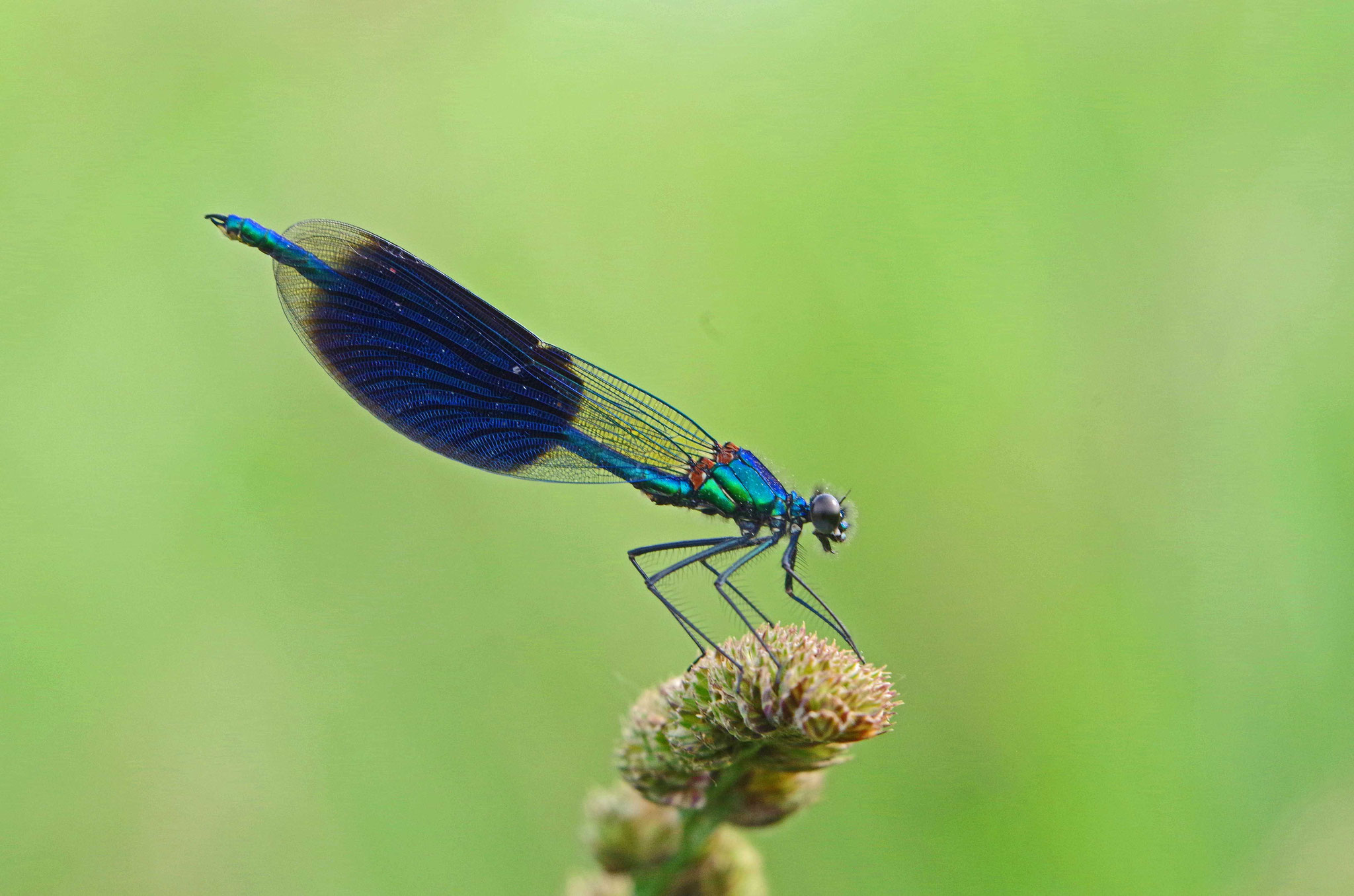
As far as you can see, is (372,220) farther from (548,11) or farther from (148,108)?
(548,11)

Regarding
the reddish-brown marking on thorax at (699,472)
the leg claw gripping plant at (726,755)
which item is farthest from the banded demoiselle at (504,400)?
the leg claw gripping plant at (726,755)

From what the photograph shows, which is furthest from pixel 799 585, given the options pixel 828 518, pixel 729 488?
pixel 729 488

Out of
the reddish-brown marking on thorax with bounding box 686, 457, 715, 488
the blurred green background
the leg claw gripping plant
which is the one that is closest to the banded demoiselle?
the reddish-brown marking on thorax with bounding box 686, 457, 715, 488

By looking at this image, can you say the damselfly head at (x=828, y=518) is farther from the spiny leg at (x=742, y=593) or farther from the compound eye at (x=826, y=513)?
the spiny leg at (x=742, y=593)

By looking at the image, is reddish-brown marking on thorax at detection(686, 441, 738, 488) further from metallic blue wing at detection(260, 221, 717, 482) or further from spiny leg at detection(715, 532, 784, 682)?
spiny leg at detection(715, 532, 784, 682)

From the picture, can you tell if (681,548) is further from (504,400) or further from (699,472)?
(504,400)
